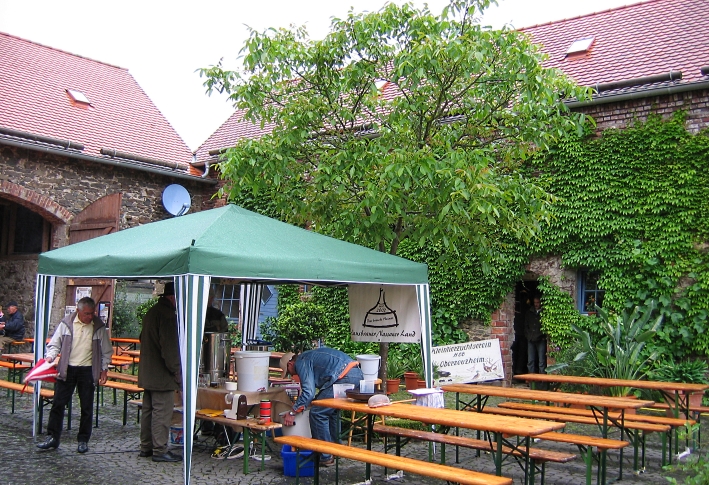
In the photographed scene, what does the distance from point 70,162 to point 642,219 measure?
11.1 m

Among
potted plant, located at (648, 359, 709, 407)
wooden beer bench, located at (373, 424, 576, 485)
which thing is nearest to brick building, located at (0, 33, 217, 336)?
wooden beer bench, located at (373, 424, 576, 485)

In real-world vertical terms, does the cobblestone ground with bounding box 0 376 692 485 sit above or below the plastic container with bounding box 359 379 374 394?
below

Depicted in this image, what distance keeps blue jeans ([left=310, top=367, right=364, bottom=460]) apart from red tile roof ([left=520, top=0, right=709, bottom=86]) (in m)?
7.59

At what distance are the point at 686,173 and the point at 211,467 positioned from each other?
8010 millimetres

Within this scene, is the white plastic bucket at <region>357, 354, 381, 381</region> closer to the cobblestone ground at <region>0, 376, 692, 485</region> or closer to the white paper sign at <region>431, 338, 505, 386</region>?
the cobblestone ground at <region>0, 376, 692, 485</region>

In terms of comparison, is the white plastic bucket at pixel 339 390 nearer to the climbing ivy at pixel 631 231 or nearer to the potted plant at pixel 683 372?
the climbing ivy at pixel 631 231

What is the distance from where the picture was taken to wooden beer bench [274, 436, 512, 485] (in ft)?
15.4

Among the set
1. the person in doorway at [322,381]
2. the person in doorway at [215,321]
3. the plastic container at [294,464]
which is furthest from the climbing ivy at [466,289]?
the plastic container at [294,464]

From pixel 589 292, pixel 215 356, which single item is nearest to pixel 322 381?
pixel 215 356

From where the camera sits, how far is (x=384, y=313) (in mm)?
8242

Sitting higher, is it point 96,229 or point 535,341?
point 96,229

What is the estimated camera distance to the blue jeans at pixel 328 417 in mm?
6621

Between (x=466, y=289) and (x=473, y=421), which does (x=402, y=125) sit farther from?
(x=466, y=289)

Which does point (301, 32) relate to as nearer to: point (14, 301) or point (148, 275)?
point (148, 275)
